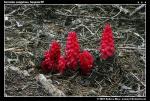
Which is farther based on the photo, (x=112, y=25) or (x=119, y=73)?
(x=112, y=25)

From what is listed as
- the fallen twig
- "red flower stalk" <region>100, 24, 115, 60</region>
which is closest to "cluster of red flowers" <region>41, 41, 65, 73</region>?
the fallen twig

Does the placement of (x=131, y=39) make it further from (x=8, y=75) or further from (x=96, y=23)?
(x=8, y=75)

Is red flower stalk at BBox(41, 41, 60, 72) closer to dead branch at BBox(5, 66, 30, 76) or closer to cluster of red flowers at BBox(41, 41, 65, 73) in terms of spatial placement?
cluster of red flowers at BBox(41, 41, 65, 73)

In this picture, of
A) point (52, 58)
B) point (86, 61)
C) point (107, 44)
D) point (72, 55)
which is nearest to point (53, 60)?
point (52, 58)

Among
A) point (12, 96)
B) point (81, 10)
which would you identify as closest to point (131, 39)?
point (81, 10)

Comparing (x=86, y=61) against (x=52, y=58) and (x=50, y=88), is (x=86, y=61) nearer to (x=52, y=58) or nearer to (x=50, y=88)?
(x=52, y=58)

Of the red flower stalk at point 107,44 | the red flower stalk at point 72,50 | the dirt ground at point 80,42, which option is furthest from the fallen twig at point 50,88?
the red flower stalk at point 107,44

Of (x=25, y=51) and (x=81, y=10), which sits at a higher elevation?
(x=81, y=10)

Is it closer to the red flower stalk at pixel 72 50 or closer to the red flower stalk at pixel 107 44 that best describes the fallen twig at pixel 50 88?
the red flower stalk at pixel 72 50
